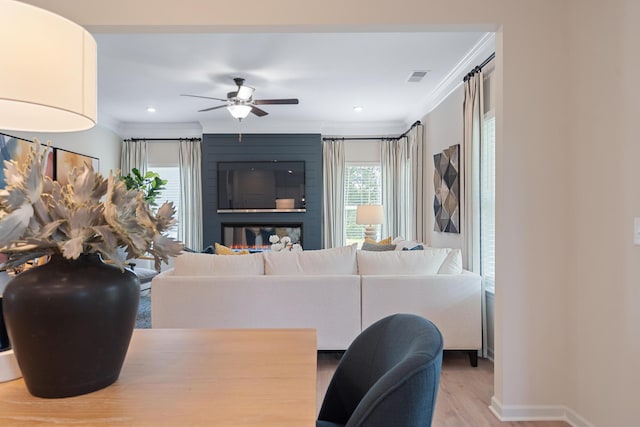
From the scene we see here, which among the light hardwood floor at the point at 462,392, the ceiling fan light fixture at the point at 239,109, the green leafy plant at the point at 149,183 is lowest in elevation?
the light hardwood floor at the point at 462,392

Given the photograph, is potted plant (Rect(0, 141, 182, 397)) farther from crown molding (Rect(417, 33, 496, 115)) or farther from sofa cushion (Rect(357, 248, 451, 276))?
crown molding (Rect(417, 33, 496, 115))

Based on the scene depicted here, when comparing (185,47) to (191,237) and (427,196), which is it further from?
(191,237)

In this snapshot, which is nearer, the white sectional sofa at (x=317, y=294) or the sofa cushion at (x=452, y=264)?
the white sectional sofa at (x=317, y=294)

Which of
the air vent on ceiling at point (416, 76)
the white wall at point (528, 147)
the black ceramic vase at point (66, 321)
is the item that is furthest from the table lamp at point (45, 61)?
the air vent on ceiling at point (416, 76)

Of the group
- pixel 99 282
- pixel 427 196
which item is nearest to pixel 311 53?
pixel 427 196

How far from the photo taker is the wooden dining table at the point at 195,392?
781 mm

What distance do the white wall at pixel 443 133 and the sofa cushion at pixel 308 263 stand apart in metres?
1.58

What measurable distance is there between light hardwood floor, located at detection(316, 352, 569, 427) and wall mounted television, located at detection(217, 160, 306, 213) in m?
4.00

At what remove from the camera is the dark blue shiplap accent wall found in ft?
24.2

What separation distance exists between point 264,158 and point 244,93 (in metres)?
2.38

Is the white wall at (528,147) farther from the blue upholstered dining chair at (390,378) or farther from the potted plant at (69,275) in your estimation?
the potted plant at (69,275)

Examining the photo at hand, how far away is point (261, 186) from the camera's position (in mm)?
7422

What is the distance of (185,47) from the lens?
4.13 m

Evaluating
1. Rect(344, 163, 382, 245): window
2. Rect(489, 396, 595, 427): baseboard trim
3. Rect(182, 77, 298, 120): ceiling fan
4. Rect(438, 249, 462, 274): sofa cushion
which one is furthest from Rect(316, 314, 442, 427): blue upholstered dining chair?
Rect(344, 163, 382, 245): window
